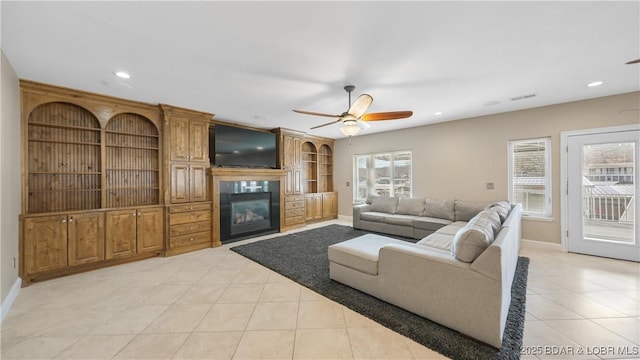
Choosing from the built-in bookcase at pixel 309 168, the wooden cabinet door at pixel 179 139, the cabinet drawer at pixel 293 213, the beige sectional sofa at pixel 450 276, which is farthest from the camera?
the built-in bookcase at pixel 309 168

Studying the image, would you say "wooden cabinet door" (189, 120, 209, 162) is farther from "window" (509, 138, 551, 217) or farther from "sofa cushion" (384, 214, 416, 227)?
"window" (509, 138, 551, 217)

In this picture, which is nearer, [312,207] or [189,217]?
[189,217]

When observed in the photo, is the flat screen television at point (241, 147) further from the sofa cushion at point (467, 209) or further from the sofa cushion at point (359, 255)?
the sofa cushion at point (467, 209)

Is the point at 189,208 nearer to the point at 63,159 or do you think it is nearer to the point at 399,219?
the point at 63,159

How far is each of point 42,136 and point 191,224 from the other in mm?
2278

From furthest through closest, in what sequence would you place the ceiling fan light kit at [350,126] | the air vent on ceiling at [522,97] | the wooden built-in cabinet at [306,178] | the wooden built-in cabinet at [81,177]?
the wooden built-in cabinet at [306,178]
the air vent on ceiling at [522,97]
the ceiling fan light kit at [350,126]
the wooden built-in cabinet at [81,177]

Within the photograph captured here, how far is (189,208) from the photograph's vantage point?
13.7ft

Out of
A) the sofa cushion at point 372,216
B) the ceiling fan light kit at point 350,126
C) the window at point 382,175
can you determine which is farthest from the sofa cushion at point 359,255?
the window at point 382,175

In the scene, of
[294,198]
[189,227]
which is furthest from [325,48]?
[294,198]

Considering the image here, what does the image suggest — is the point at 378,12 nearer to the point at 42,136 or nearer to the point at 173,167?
the point at 173,167

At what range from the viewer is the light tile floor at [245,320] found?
1.76 m

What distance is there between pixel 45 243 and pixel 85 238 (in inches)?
14.1

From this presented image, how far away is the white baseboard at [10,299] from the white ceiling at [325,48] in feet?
7.88

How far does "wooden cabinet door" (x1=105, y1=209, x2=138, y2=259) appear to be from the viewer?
3420 millimetres
